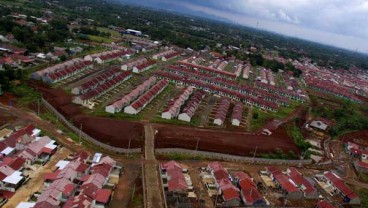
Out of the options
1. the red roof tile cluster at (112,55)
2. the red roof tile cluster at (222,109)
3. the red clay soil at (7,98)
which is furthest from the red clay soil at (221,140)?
the red roof tile cluster at (112,55)

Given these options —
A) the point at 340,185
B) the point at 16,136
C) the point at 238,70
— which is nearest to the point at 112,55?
the point at 238,70

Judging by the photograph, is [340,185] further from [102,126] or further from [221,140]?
[102,126]

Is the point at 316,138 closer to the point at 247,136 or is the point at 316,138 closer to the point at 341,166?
the point at 341,166

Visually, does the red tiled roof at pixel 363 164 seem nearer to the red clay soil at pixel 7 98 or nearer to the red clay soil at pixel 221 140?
the red clay soil at pixel 221 140

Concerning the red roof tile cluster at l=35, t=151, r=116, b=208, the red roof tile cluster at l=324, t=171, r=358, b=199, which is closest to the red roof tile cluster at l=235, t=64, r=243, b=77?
the red roof tile cluster at l=324, t=171, r=358, b=199

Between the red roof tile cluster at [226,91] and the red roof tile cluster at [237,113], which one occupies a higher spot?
the red roof tile cluster at [237,113]

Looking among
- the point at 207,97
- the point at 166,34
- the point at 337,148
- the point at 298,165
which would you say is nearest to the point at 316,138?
the point at 337,148
